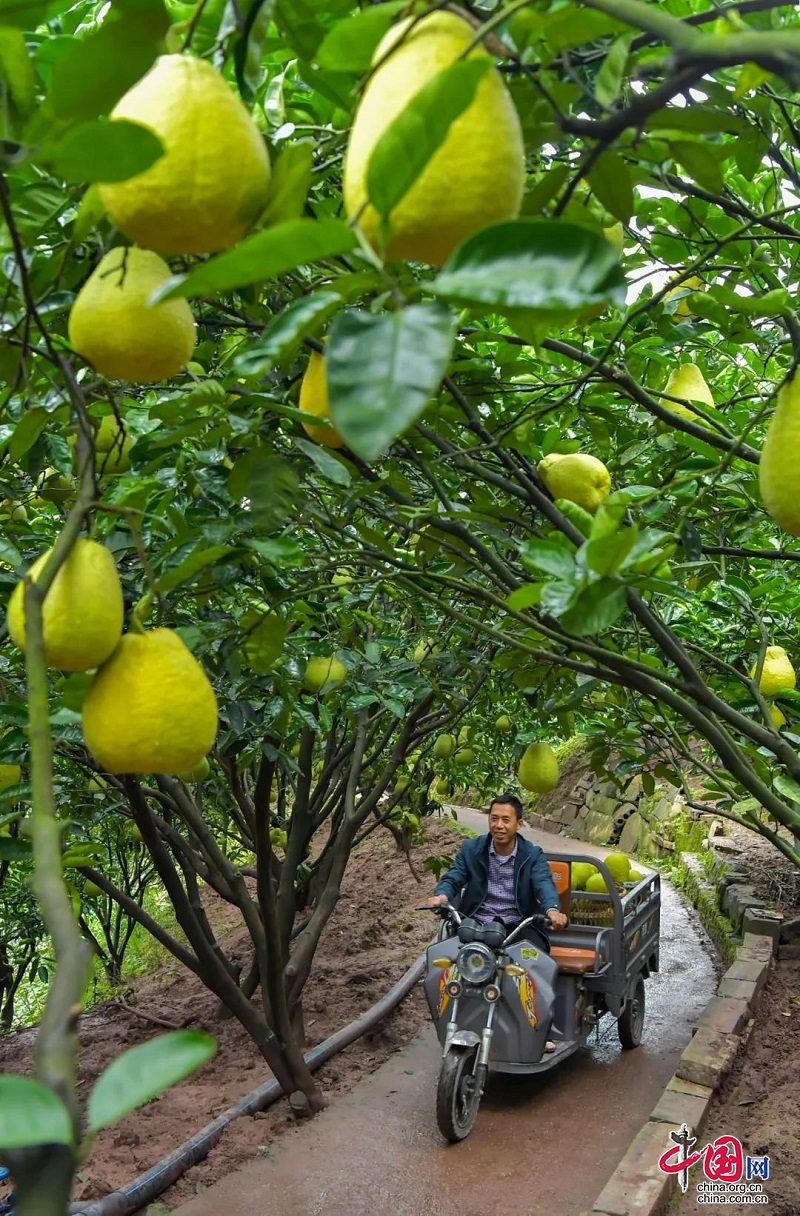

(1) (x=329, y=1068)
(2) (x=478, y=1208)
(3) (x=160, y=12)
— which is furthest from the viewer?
(1) (x=329, y=1068)

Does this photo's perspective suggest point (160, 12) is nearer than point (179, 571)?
Yes

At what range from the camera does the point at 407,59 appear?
0.65m

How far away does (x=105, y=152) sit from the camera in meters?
0.61

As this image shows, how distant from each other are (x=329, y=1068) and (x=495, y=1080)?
95cm

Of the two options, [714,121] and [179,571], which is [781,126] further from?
[179,571]

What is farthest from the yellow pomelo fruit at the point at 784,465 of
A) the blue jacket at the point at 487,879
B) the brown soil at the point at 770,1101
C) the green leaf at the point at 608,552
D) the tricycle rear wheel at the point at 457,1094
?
the blue jacket at the point at 487,879

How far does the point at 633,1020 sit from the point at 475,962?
1706 mm

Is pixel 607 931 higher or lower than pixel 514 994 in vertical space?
lower

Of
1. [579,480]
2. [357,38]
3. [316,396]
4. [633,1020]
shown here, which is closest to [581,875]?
[633,1020]

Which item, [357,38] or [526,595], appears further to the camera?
[526,595]

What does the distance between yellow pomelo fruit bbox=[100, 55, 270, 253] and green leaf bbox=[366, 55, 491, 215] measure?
20 centimetres

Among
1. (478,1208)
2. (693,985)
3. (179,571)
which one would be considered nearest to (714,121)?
(179,571)

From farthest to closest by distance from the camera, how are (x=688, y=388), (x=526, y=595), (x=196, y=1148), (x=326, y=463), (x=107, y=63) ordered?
(x=196, y=1148), (x=688, y=388), (x=326, y=463), (x=526, y=595), (x=107, y=63)

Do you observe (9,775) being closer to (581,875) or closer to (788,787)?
(788,787)
